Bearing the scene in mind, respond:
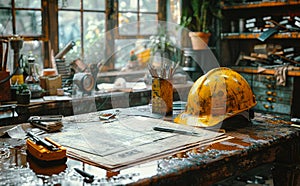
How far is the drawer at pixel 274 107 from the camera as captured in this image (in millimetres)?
3727

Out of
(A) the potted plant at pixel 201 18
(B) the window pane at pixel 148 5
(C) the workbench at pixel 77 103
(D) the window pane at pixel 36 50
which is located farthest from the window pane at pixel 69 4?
(A) the potted plant at pixel 201 18

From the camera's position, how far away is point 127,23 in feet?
13.5

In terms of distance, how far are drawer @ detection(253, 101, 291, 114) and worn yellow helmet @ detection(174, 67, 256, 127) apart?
1.86m

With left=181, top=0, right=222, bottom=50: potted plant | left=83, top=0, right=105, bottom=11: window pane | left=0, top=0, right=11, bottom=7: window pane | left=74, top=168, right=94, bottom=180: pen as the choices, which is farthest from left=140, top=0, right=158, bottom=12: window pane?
left=74, top=168, right=94, bottom=180: pen

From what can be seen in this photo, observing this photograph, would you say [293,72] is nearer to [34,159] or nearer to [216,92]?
[216,92]

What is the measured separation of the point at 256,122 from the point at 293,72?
1740 mm

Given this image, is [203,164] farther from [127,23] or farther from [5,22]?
[127,23]

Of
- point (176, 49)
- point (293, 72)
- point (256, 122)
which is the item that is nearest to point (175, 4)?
point (176, 49)

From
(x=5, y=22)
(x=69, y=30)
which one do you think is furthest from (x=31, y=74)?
(x=69, y=30)

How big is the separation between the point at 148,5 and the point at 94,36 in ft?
2.48

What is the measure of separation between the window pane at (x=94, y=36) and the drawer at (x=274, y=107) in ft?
5.33

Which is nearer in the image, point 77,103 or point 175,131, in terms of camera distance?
point 175,131

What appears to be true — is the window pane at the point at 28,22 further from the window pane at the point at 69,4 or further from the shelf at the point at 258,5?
the shelf at the point at 258,5

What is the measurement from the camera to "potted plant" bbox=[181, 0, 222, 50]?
165 inches
